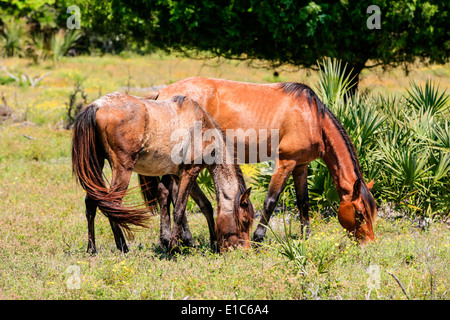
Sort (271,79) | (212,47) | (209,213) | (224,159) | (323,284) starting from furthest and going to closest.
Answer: (271,79), (212,47), (209,213), (224,159), (323,284)

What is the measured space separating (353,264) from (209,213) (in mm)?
2070

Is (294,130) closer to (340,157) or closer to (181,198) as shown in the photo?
(340,157)

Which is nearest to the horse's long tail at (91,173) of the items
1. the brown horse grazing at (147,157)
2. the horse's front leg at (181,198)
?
the brown horse grazing at (147,157)

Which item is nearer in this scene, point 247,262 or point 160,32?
point 247,262

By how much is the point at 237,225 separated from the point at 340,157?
189 centimetres

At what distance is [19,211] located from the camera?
329 inches

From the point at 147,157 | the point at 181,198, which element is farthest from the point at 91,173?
the point at 181,198

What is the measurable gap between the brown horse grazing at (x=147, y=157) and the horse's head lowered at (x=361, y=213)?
1.50 m

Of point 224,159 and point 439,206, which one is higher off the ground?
point 224,159

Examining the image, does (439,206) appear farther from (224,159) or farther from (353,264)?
(224,159)

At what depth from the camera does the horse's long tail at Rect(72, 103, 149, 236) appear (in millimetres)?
5934

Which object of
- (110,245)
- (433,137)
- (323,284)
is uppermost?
(433,137)

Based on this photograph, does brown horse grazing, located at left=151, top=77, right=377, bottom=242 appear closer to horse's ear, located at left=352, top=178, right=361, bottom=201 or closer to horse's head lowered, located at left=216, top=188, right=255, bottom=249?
horse's ear, located at left=352, top=178, right=361, bottom=201

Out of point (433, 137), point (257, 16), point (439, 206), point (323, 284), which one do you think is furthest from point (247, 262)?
point (257, 16)
